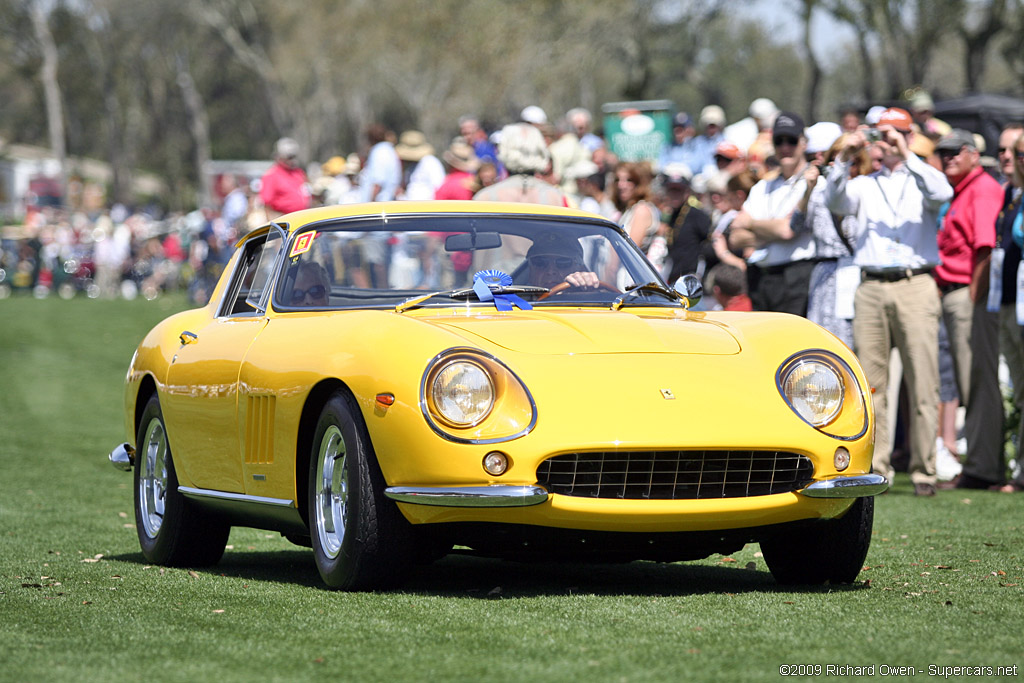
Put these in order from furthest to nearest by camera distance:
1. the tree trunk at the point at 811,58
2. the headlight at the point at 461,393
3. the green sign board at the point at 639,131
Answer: the tree trunk at the point at 811,58
the green sign board at the point at 639,131
the headlight at the point at 461,393

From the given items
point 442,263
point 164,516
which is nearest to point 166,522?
point 164,516

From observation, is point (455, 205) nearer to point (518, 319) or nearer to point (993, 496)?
point (518, 319)

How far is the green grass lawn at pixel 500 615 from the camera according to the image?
163 inches

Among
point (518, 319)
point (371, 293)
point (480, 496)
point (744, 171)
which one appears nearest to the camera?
point (480, 496)

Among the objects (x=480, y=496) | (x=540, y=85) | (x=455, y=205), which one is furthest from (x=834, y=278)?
(x=540, y=85)

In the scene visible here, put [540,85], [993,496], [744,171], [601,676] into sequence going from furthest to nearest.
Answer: [540,85] < [744,171] < [993,496] < [601,676]

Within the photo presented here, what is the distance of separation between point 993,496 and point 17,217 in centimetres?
6588

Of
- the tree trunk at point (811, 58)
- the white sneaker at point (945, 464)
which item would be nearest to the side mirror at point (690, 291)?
the white sneaker at point (945, 464)

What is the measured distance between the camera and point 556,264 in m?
6.43

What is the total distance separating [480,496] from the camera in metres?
5.04

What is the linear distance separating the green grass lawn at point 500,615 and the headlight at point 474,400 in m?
0.59

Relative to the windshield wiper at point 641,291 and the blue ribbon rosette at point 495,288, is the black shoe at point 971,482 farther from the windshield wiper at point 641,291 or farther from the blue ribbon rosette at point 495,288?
the blue ribbon rosette at point 495,288

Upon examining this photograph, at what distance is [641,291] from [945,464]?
5.03m

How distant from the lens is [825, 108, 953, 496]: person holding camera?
9.34 meters
